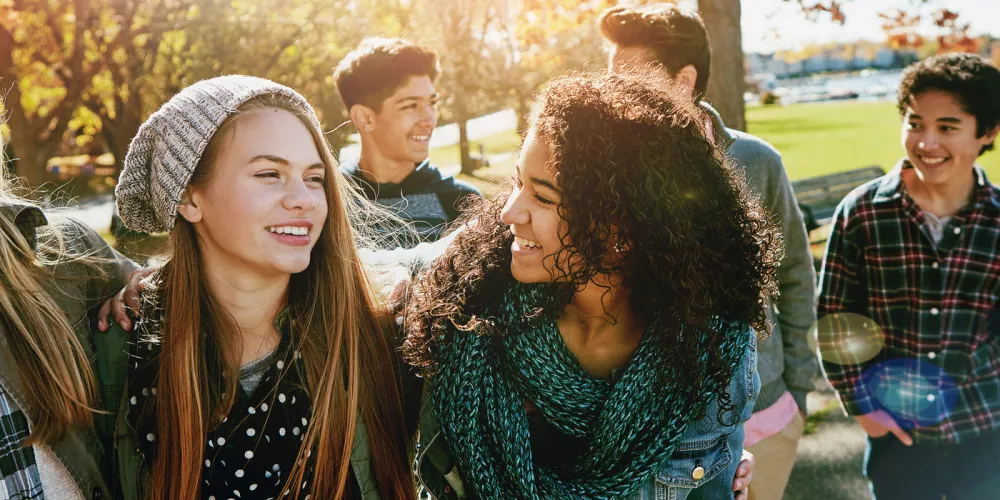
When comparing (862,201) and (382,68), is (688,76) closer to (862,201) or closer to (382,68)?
(862,201)

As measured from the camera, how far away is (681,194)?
1935mm

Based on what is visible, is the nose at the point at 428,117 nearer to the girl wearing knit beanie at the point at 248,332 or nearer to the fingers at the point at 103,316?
the girl wearing knit beanie at the point at 248,332

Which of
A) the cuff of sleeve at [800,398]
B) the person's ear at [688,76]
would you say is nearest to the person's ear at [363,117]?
the person's ear at [688,76]

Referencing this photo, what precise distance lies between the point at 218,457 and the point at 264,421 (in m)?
0.16

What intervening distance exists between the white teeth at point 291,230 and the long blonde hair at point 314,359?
6.7 inches

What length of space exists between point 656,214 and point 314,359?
1.09 meters

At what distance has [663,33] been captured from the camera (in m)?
3.06

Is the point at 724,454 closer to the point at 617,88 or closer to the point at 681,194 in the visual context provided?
the point at 681,194

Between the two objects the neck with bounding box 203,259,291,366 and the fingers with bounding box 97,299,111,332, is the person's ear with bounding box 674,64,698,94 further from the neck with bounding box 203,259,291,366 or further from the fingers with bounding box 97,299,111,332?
the fingers with bounding box 97,299,111,332

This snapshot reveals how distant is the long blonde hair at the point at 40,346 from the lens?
2.14 metres

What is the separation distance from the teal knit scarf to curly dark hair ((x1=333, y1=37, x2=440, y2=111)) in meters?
2.25

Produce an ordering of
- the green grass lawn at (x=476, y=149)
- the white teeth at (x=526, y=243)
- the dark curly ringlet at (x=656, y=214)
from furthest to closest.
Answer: the green grass lawn at (x=476, y=149), the white teeth at (x=526, y=243), the dark curly ringlet at (x=656, y=214)

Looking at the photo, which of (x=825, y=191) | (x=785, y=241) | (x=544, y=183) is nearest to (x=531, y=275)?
(x=544, y=183)

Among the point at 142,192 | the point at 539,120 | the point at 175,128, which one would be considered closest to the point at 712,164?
the point at 539,120
